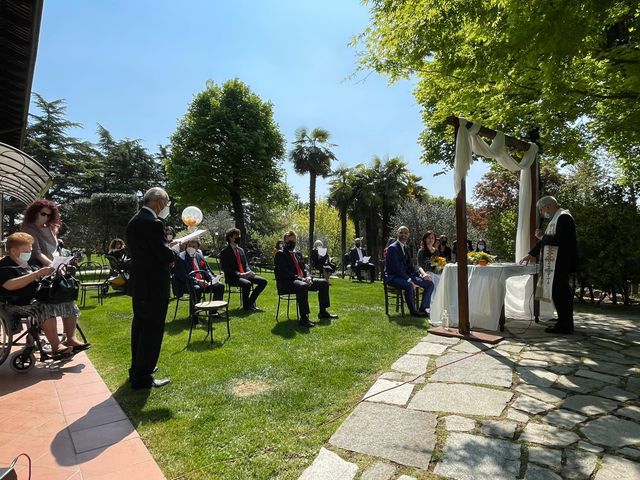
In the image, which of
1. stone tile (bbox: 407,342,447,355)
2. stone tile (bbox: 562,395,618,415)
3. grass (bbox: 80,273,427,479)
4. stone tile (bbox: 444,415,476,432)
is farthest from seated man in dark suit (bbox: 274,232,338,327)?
stone tile (bbox: 562,395,618,415)

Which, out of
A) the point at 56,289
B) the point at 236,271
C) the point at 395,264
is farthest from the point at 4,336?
A: the point at 395,264

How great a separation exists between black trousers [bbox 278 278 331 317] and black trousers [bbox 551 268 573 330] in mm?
3584

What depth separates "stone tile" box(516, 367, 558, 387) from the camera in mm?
3619

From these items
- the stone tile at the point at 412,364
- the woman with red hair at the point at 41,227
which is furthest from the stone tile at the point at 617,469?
the woman with red hair at the point at 41,227

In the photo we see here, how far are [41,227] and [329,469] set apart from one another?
15.9 ft

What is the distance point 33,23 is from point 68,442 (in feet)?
14.4

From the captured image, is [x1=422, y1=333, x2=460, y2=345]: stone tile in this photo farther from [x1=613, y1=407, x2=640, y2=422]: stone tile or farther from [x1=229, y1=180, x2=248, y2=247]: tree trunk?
[x1=229, y1=180, x2=248, y2=247]: tree trunk

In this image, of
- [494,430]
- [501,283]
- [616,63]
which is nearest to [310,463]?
[494,430]

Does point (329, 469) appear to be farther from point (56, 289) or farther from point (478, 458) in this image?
point (56, 289)

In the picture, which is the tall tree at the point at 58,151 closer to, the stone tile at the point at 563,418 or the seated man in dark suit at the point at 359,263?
the seated man in dark suit at the point at 359,263

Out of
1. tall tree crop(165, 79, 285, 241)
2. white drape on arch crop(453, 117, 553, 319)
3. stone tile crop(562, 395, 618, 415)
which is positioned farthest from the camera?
tall tree crop(165, 79, 285, 241)

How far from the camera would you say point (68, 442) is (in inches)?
104

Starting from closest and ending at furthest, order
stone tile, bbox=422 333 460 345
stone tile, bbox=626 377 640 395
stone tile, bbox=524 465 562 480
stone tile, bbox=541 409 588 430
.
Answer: stone tile, bbox=524 465 562 480 < stone tile, bbox=541 409 588 430 < stone tile, bbox=626 377 640 395 < stone tile, bbox=422 333 460 345

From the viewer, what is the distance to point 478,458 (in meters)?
2.34
